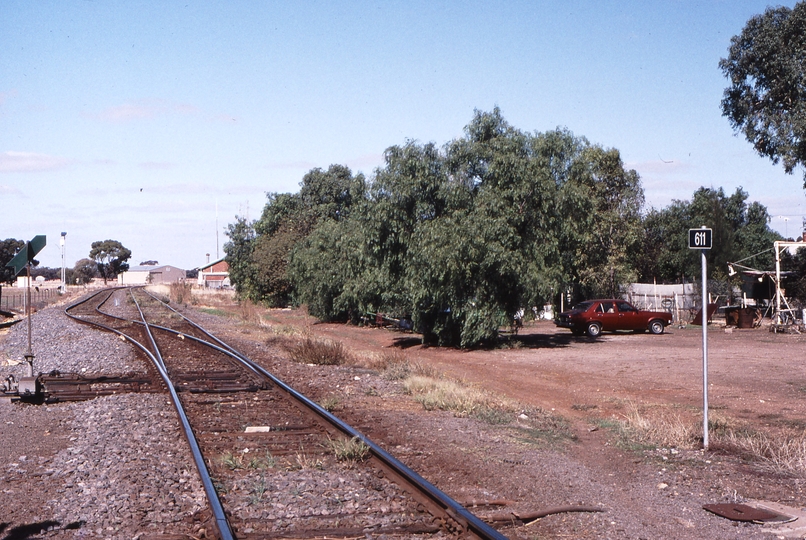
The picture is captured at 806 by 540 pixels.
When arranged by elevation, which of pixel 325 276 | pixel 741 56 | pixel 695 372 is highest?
pixel 741 56

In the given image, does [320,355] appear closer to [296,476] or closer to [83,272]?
[296,476]

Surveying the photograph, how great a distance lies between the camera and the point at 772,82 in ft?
122

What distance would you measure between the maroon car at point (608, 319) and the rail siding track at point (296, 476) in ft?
68.6

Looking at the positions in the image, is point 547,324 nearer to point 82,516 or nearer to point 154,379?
point 154,379

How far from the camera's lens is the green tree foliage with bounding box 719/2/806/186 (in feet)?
116

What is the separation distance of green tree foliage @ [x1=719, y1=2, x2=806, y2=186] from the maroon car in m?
9.61

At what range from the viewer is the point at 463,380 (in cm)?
1722

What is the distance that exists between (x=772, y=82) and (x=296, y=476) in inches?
1446

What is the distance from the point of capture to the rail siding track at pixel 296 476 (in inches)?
246

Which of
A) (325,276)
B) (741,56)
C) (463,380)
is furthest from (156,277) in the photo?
(463,380)

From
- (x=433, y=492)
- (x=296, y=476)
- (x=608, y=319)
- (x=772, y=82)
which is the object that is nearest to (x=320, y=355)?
(x=296, y=476)

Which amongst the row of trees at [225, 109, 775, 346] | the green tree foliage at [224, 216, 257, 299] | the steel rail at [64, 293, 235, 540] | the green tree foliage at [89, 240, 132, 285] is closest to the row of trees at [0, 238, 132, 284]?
Answer: the green tree foliage at [89, 240, 132, 285]

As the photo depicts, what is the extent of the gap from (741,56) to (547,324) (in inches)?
668

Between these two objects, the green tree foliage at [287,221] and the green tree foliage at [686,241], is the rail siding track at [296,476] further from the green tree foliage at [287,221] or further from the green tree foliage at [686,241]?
the green tree foliage at [686,241]
